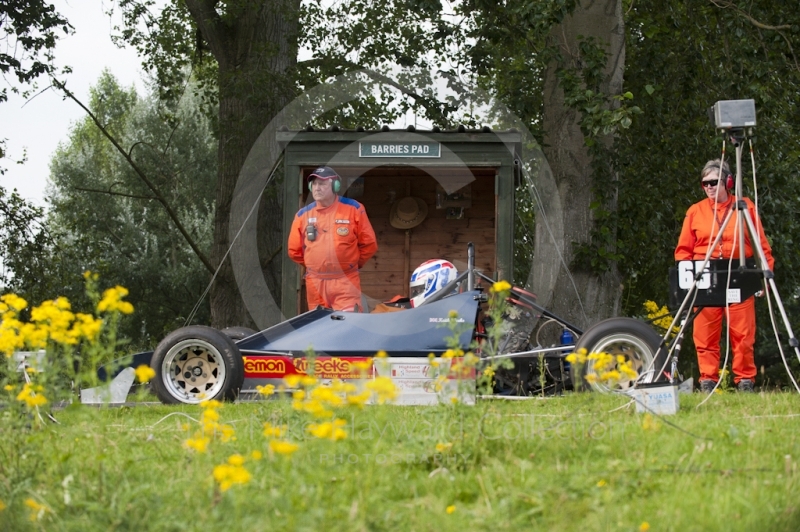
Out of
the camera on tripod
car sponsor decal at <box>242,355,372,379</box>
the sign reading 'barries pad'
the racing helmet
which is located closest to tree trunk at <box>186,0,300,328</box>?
the sign reading 'barries pad'

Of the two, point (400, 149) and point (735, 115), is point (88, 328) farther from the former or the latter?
point (400, 149)

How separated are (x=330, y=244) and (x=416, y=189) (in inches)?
138

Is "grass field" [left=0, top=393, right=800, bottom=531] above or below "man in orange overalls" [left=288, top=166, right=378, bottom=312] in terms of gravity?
below

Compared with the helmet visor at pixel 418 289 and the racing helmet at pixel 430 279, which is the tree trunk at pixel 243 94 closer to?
the helmet visor at pixel 418 289

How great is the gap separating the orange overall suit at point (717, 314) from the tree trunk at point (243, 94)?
320 inches

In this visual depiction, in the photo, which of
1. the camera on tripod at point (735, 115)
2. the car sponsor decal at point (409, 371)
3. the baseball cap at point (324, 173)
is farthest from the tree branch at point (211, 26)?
the camera on tripod at point (735, 115)

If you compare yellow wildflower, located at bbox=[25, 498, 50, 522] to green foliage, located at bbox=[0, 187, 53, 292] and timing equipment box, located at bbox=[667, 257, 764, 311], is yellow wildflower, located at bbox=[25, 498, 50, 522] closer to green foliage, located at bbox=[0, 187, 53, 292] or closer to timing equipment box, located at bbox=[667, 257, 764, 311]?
timing equipment box, located at bbox=[667, 257, 764, 311]

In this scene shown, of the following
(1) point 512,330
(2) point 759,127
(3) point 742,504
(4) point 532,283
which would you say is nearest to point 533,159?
(4) point 532,283

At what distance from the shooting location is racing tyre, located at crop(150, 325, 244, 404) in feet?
26.4

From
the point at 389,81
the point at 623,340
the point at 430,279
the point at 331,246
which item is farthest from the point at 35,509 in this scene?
the point at 389,81

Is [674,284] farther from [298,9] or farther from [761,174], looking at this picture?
[298,9]

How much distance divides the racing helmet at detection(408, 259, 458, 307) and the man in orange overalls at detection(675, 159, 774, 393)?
213cm

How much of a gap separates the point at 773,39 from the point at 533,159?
3.21 meters

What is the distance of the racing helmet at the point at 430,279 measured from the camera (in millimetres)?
8859
